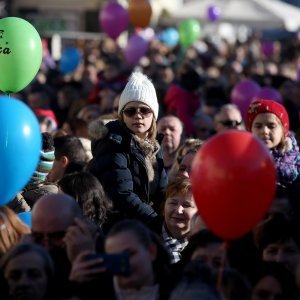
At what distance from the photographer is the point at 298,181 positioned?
6711 millimetres

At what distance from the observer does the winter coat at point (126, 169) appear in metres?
6.20

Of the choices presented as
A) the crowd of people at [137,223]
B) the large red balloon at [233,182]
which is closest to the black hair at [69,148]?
the crowd of people at [137,223]

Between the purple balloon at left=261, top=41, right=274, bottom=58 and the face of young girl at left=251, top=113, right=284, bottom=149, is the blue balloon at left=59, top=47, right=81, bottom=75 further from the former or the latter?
the face of young girl at left=251, top=113, right=284, bottom=149

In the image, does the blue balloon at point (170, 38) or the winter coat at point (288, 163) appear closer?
the winter coat at point (288, 163)

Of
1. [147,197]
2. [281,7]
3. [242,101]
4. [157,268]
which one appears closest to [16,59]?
[147,197]

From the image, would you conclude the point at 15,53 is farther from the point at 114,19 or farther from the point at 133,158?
the point at 114,19

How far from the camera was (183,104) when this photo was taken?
11.1 m

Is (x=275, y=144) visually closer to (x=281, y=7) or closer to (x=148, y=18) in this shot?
(x=148, y=18)

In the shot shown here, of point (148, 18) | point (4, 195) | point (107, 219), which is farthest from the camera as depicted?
point (148, 18)

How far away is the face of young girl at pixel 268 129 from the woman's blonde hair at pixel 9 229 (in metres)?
2.20

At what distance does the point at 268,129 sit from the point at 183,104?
422 centimetres

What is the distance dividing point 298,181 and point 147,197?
3.31 feet

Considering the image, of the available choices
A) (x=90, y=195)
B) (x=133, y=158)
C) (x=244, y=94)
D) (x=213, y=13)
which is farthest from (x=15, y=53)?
(x=213, y=13)

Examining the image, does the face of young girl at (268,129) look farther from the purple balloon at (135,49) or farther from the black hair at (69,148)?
the purple balloon at (135,49)
